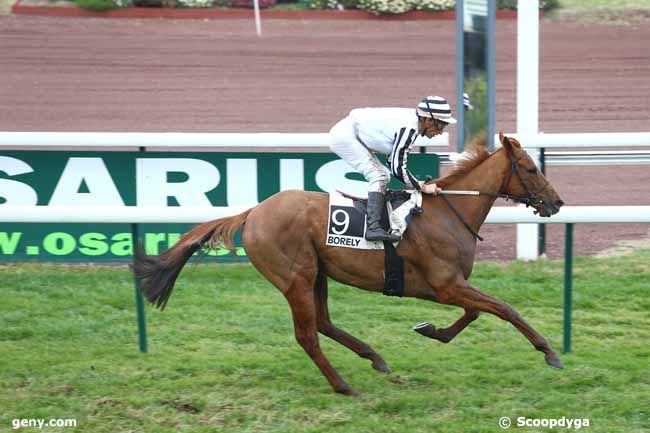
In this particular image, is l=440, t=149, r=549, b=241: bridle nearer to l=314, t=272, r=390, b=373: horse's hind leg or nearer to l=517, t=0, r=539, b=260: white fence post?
l=314, t=272, r=390, b=373: horse's hind leg

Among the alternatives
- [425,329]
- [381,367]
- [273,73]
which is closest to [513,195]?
[425,329]

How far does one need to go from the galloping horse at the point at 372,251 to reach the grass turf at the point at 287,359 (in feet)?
0.85

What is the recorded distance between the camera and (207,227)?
5871mm

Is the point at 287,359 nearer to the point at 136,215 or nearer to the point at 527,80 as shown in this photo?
the point at 136,215

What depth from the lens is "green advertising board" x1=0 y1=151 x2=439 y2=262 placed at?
7852mm

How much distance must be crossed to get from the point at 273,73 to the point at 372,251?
10.9 meters

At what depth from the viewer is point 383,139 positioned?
5609 mm

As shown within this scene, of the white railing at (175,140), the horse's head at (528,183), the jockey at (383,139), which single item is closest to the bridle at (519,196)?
the horse's head at (528,183)

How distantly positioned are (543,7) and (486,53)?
39.8ft

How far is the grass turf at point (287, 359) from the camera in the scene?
5234 mm

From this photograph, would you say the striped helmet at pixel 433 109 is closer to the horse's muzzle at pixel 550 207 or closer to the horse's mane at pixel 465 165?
the horse's mane at pixel 465 165

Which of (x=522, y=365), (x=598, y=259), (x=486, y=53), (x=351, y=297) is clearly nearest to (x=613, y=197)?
(x=598, y=259)

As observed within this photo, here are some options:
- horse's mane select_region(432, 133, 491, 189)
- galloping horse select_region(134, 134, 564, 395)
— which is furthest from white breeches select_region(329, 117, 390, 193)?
horse's mane select_region(432, 133, 491, 189)

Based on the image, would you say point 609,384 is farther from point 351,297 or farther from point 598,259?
point 598,259
